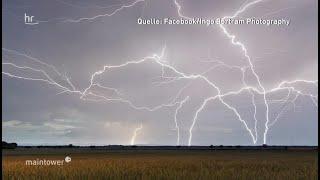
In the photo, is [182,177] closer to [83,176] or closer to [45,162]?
[83,176]

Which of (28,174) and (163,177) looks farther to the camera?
(28,174)

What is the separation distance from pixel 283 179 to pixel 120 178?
4613 mm

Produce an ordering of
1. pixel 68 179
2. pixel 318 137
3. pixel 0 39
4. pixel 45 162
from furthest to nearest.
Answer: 1. pixel 45 162
2. pixel 68 179
3. pixel 0 39
4. pixel 318 137

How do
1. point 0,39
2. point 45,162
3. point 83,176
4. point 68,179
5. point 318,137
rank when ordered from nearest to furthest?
point 318,137 < point 0,39 < point 68,179 < point 83,176 < point 45,162

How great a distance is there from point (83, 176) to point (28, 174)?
1859mm

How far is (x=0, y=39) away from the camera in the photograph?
13.7 m

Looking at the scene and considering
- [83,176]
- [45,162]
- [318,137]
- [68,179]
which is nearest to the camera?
[318,137]

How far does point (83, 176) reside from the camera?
16047 millimetres

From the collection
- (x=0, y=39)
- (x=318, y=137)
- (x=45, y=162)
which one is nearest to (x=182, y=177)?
(x=318, y=137)

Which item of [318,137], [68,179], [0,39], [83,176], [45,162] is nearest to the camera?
[318,137]

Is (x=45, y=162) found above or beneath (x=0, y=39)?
beneath

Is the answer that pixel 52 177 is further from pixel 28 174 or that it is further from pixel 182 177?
pixel 182 177

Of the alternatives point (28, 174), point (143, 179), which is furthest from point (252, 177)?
point (28, 174)

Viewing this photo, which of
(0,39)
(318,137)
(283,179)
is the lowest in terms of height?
(283,179)
